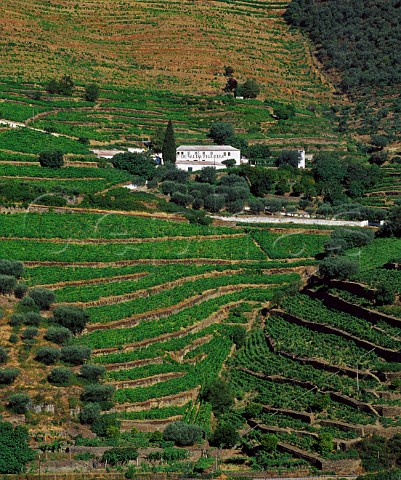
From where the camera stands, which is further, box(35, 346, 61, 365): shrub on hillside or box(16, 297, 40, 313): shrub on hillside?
box(16, 297, 40, 313): shrub on hillside

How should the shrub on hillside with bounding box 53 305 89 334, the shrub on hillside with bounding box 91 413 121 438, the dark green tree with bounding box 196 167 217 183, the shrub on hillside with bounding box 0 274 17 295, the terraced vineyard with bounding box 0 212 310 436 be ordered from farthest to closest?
the dark green tree with bounding box 196 167 217 183
the shrub on hillside with bounding box 0 274 17 295
the shrub on hillside with bounding box 53 305 89 334
the terraced vineyard with bounding box 0 212 310 436
the shrub on hillside with bounding box 91 413 121 438

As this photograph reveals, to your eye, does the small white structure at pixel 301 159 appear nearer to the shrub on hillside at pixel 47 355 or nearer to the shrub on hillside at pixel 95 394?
the shrub on hillside at pixel 47 355

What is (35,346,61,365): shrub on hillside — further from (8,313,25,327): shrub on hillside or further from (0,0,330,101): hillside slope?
(0,0,330,101): hillside slope

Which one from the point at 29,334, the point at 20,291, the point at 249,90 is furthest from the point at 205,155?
the point at 29,334

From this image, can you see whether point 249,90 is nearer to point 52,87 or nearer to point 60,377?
point 52,87

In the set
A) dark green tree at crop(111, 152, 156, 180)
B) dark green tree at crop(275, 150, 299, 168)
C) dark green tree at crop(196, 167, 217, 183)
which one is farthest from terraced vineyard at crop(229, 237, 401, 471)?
dark green tree at crop(275, 150, 299, 168)

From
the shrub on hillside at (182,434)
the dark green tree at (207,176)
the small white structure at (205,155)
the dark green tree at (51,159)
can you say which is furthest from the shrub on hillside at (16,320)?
the small white structure at (205,155)

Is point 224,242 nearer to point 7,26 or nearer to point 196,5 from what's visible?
point 7,26

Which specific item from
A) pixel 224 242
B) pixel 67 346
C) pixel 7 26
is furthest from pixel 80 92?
pixel 67 346
